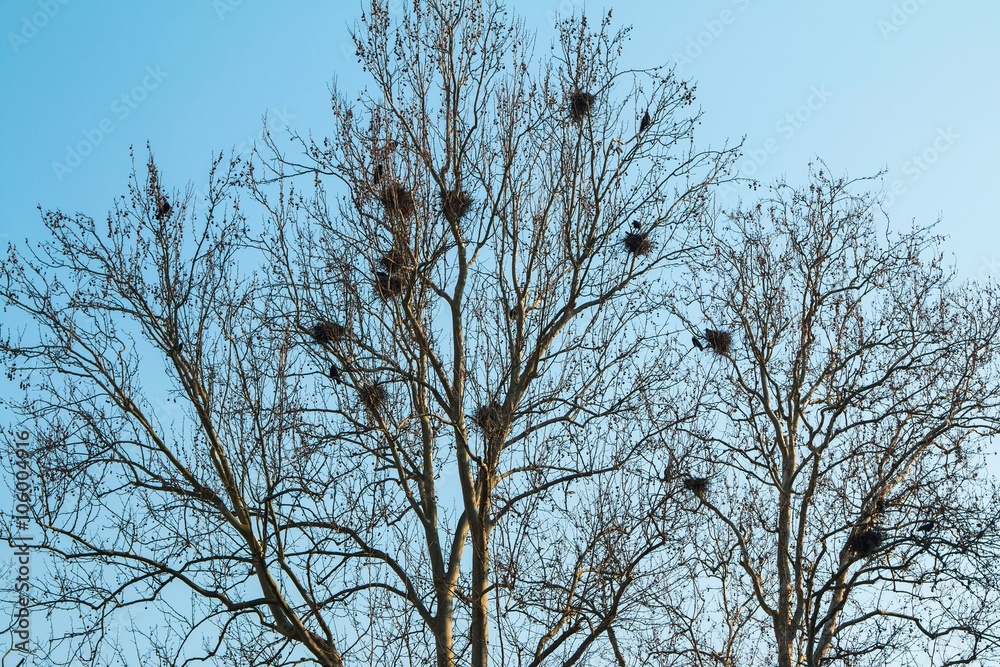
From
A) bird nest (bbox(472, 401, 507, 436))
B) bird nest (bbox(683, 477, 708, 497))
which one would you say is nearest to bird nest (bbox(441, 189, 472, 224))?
bird nest (bbox(472, 401, 507, 436))

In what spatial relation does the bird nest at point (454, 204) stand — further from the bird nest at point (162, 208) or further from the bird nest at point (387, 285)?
the bird nest at point (162, 208)

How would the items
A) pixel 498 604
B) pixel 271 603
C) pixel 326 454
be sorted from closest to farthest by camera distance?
1. pixel 498 604
2. pixel 271 603
3. pixel 326 454

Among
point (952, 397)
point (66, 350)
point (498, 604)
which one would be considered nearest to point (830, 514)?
point (952, 397)

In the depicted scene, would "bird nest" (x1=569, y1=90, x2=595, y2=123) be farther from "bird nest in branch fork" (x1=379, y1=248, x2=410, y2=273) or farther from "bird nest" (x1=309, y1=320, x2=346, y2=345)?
"bird nest" (x1=309, y1=320, x2=346, y2=345)

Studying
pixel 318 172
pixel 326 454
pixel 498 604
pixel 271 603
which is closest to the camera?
pixel 498 604

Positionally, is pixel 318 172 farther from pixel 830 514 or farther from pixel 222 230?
pixel 830 514

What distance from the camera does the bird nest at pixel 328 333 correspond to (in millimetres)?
9172

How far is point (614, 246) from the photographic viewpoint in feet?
32.6

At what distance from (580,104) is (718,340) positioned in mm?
2684

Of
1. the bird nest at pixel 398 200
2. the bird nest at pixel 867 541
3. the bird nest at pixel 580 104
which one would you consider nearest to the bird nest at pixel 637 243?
the bird nest at pixel 580 104

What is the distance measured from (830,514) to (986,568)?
1513mm

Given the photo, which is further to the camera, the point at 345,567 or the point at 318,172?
the point at 318,172

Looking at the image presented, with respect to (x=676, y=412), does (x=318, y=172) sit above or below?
above

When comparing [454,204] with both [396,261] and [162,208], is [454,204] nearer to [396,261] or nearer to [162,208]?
[396,261]
